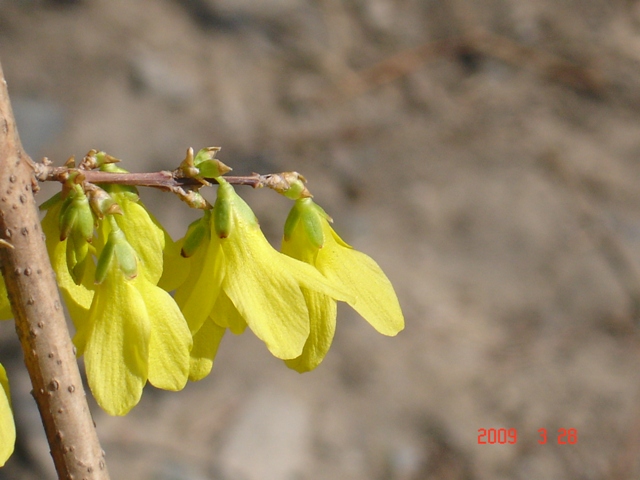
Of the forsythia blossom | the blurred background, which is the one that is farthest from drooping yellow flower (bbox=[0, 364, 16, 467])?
the blurred background

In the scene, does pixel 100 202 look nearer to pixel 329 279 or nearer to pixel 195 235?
pixel 195 235

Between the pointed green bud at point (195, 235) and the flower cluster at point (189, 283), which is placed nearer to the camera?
the flower cluster at point (189, 283)

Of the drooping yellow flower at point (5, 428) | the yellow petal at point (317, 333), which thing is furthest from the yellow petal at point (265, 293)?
the drooping yellow flower at point (5, 428)

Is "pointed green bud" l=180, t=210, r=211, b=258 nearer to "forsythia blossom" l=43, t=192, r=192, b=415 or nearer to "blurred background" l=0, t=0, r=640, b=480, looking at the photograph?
"forsythia blossom" l=43, t=192, r=192, b=415

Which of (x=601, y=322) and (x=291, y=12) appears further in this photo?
(x=291, y=12)

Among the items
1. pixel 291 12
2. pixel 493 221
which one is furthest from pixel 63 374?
pixel 291 12

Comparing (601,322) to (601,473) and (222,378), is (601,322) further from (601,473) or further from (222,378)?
(222,378)

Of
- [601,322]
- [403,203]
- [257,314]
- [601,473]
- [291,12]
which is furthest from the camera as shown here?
[291,12]

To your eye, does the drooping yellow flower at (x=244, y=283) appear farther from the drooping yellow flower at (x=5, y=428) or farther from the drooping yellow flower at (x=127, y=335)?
the drooping yellow flower at (x=5, y=428)
